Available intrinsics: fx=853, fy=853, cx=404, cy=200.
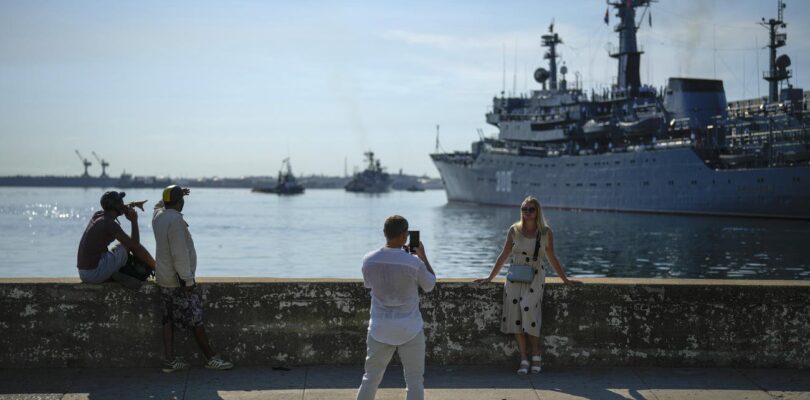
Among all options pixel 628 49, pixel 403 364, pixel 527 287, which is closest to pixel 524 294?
pixel 527 287

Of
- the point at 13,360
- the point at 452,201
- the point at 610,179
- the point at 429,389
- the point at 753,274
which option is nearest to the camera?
the point at 429,389

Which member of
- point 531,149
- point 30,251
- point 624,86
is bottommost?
point 30,251

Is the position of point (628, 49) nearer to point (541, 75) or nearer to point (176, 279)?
point (541, 75)

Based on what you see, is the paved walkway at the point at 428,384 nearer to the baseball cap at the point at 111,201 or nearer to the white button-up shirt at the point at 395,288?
the white button-up shirt at the point at 395,288

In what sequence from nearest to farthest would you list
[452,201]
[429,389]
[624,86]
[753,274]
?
[429,389] < [753,274] < [624,86] < [452,201]

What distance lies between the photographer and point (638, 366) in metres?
6.83

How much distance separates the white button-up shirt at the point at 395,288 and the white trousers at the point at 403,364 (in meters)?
0.05

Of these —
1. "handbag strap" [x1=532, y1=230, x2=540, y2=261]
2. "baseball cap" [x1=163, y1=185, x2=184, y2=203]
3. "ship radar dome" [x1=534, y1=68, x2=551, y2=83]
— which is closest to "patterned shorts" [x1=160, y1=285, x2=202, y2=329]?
"baseball cap" [x1=163, y1=185, x2=184, y2=203]

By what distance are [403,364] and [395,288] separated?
481mm

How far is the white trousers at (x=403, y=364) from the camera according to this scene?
5094 mm

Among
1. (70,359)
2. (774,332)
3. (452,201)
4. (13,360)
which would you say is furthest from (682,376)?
(452,201)

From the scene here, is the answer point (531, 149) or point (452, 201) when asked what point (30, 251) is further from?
point (452, 201)

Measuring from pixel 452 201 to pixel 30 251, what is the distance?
250ft

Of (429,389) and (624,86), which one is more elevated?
(624,86)
